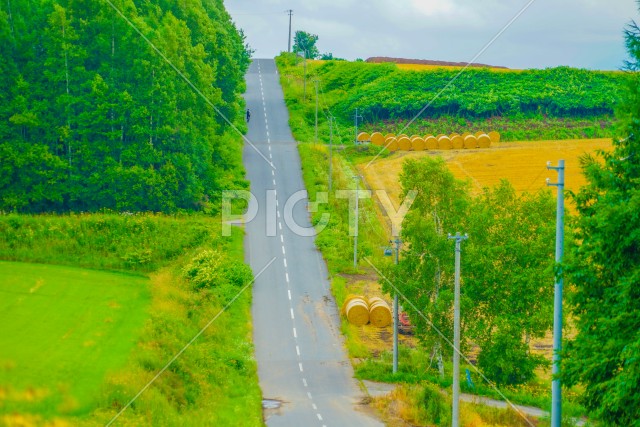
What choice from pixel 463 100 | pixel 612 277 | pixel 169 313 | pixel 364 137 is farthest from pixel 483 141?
pixel 612 277

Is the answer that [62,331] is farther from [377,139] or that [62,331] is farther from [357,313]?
[377,139]

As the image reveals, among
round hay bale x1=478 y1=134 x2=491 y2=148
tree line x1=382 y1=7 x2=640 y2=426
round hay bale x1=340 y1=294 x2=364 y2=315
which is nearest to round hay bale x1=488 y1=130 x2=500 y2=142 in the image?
round hay bale x1=478 y1=134 x2=491 y2=148

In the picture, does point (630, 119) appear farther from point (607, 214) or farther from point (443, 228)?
point (443, 228)

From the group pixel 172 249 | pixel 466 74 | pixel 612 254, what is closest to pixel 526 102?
pixel 466 74

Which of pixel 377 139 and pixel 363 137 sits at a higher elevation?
pixel 363 137

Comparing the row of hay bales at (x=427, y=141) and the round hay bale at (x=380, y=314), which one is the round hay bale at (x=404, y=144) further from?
the round hay bale at (x=380, y=314)

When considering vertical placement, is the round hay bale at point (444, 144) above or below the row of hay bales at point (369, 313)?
above

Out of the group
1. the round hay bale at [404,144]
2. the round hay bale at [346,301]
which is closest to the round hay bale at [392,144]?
the round hay bale at [404,144]
